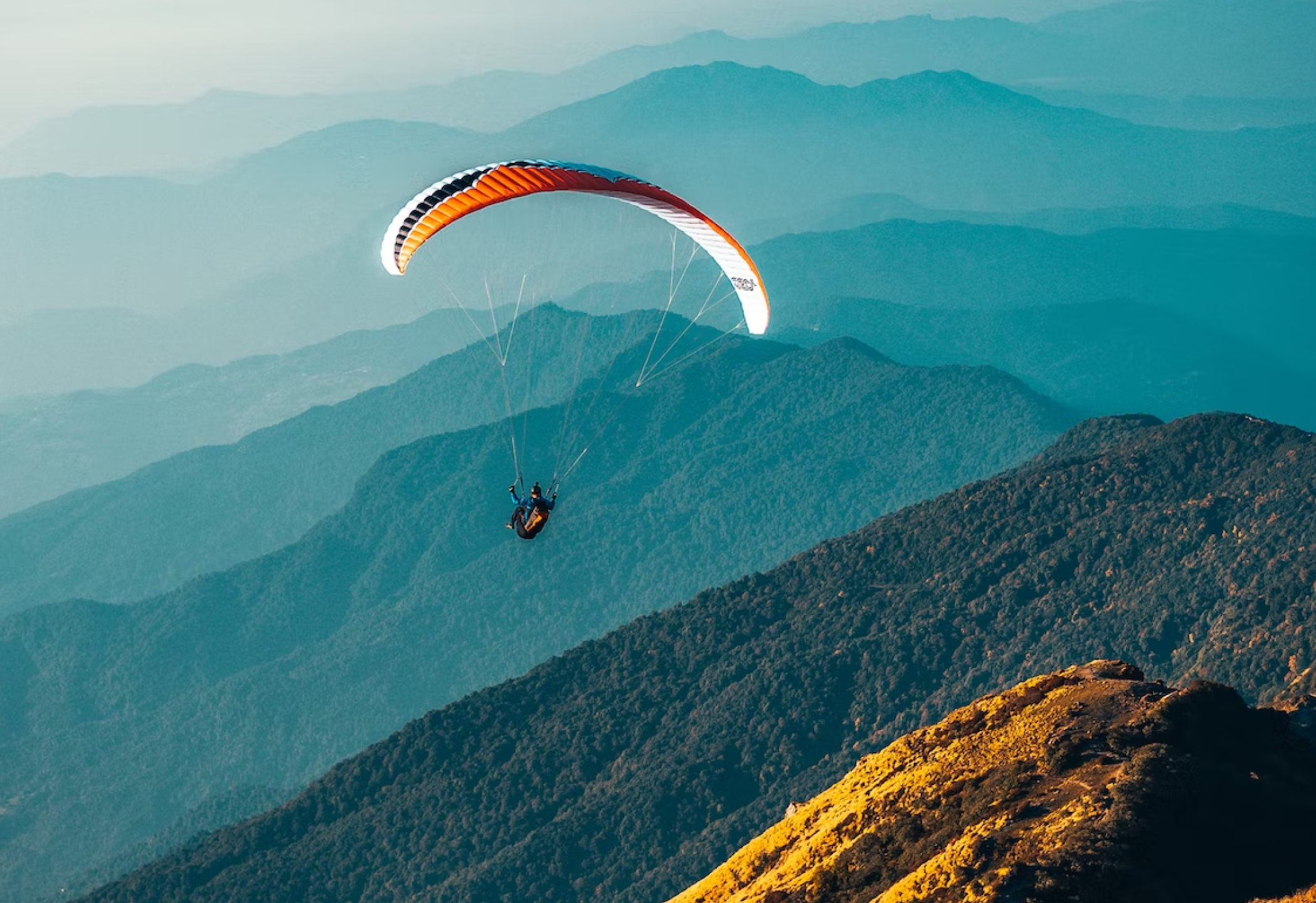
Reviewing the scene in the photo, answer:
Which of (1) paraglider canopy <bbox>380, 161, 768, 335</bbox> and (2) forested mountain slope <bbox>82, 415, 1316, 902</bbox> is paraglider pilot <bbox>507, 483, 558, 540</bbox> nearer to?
(1) paraglider canopy <bbox>380, 161, 768, 335</bbox>

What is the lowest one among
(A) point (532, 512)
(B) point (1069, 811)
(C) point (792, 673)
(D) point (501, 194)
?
(C) point (792, 673)

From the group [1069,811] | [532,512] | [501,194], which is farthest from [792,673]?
[1069,811]

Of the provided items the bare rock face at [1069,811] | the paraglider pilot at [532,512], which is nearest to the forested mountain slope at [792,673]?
the bare rock face at [1069,811]

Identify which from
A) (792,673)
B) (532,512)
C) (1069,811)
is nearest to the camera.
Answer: (1069,811)

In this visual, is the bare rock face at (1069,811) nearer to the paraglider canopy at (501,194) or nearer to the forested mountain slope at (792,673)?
the paraglider canopy at (501,194)

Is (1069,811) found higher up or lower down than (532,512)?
lower down

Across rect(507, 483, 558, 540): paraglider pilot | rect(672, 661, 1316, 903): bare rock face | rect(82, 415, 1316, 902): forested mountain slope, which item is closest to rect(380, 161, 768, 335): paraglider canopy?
rect(507, 483, 558, 540): paraglider pilot

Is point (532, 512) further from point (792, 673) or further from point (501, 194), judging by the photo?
point (792, 673)

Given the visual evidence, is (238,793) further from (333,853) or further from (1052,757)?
(1052,757)
